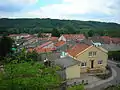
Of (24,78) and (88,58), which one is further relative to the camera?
(88,58)

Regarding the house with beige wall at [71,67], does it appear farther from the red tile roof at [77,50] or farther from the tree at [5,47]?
the tree at [5,47]

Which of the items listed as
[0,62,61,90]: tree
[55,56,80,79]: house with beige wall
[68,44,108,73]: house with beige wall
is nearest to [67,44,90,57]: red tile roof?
[68,44,108,73]: house with beige wall

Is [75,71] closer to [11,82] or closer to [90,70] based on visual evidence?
[90,70]

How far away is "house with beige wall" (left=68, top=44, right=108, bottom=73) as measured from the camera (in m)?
33.0

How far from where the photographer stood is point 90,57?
33.7 m

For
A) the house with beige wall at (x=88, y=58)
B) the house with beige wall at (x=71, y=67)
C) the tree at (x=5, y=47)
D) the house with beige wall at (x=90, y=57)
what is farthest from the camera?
the tree at (x=5, y=47)

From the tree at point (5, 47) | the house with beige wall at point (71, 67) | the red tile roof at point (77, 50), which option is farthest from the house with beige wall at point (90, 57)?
the tree at point (5, 47)

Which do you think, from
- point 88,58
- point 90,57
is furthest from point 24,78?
point 90,57

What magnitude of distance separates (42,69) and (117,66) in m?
26.6

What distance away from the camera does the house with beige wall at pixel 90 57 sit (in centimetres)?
3297

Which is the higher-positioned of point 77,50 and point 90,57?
A: point 77,50

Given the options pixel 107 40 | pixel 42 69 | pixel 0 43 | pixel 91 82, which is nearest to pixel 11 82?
pixel 42 69

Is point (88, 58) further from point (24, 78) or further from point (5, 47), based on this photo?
point (24, 78)

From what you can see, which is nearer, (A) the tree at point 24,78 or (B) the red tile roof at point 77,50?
(A) the tree at point 24,78
